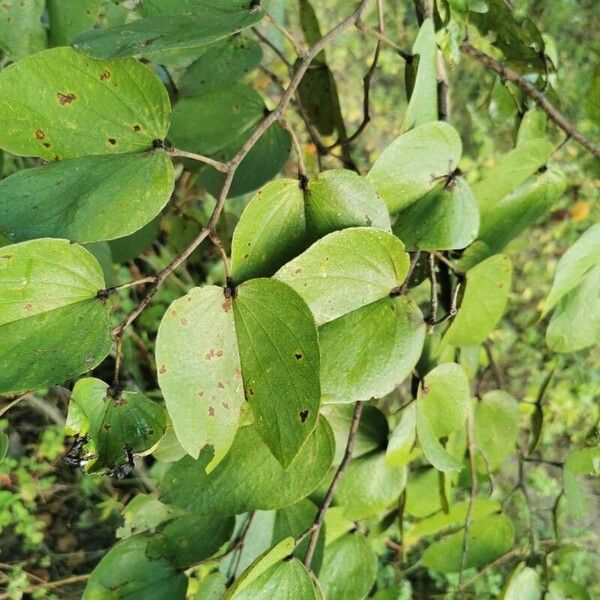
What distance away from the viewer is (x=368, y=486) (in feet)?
1.82

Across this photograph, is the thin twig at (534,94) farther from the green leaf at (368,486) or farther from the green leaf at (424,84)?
the green leaf at (368,486)

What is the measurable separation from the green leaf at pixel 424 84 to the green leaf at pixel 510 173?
0.23ft

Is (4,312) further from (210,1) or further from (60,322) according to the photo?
(210,1)

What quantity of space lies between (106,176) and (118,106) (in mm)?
47

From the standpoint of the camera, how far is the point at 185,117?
0.59 m

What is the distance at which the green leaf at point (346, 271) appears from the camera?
36 centimetres

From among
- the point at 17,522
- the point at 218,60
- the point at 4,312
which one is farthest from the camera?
the point at 17,522

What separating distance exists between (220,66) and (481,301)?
308mm

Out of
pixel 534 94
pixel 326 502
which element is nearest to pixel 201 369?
pixel 326 502

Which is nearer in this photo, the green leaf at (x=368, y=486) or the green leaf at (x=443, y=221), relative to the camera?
the green leaf at (x=443, y=221)

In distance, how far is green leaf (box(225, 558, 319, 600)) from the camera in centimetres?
41

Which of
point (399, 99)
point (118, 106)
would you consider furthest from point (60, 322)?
point (399, 99)

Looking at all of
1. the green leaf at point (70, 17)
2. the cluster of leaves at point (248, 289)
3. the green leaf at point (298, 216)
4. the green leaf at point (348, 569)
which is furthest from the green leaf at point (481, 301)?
the green leaf at point (70, 17)

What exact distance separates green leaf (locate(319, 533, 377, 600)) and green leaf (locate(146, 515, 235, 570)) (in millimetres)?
98
